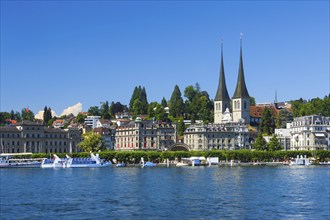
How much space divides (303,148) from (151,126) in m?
35.8

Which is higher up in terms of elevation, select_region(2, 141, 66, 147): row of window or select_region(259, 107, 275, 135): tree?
select_region(259, 107, 275, 135): tree

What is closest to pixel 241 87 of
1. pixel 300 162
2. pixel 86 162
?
pixel 300 162

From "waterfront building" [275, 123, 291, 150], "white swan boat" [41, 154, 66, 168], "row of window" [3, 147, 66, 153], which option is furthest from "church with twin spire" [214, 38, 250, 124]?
"white swan boat" [41, 154, 66, 168]

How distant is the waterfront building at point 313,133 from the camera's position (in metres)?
146

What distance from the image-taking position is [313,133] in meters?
146

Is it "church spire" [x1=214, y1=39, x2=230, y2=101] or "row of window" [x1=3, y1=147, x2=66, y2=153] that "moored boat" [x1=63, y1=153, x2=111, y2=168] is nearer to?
"row of window" [x1=3, y1=147, x2=66, y2=153]

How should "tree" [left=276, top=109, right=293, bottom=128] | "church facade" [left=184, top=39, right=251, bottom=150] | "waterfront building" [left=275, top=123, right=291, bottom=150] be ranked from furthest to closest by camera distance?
1. "tree" [left=276, top=109, right=293, bottom=128]
2. "waterfront building" [left=275, top=123, right=291, bottom=150]
3. "church facade" [left=184, top=39, right=251, bottom=150]

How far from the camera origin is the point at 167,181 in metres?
74.7

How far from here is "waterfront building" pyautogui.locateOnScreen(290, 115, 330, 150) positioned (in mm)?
146125

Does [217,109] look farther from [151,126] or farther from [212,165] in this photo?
[212,165]

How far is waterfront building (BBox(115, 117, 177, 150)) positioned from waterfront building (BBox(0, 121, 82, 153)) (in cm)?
1392

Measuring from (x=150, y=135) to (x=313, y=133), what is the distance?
37.7 m

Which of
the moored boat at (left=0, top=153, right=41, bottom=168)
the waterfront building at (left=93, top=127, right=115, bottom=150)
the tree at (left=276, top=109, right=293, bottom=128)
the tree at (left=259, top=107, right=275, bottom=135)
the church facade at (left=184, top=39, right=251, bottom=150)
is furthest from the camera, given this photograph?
the tree at (left=276, top=109, right=293, bottom=128)

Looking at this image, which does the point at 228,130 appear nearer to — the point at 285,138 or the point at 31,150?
the point at 285,138
